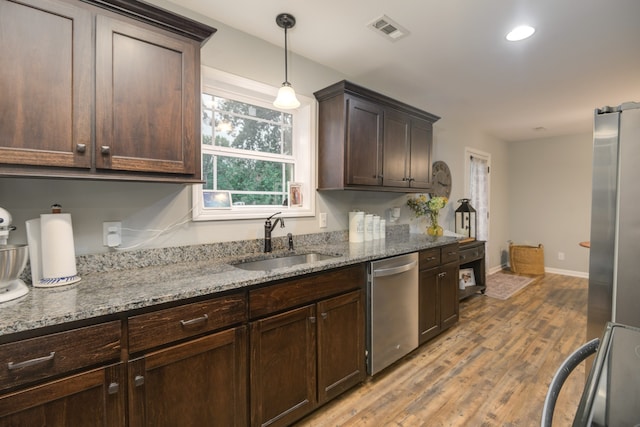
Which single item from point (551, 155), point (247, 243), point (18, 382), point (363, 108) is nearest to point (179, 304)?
point (18, 382)

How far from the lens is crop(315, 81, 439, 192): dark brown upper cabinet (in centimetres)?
239

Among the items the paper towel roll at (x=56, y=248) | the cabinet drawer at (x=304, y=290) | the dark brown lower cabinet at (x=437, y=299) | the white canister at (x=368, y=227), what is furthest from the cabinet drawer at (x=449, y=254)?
the paper towel roll at (x=56, y=248)

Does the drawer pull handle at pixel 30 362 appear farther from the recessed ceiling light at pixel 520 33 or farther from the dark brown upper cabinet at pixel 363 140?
the recessed ceiling light at pixel 520 33

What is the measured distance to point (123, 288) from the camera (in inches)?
50.5

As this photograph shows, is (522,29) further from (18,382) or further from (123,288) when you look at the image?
(18,382)

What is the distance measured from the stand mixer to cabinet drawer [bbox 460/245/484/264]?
383cm

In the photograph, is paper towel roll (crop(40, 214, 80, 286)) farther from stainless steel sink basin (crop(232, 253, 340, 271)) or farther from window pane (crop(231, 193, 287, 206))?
window pane (crop(231, 193, 287, 206))

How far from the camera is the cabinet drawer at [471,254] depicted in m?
3.69

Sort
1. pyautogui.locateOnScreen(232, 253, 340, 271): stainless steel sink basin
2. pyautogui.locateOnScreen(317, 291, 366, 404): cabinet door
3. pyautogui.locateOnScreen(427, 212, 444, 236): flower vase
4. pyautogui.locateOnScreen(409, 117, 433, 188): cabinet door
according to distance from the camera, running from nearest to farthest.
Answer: pyautogui.locateOnScreen(317, 291, 366, 404): cabinet door < pyautogui.locateOnScreen(232, 253, 340, 271): stainless steel sink basin < pyautogui.locateOnScreen(409, 117, 433, 188): cabinet door < pyautogui.locateOnScreen(427, 212, 444, 236): flower vase

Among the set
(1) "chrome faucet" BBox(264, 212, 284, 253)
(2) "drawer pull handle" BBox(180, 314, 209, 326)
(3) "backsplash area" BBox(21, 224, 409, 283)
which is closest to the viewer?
(2) "drawer pull handle" BBox(180, 314, 209, 326)

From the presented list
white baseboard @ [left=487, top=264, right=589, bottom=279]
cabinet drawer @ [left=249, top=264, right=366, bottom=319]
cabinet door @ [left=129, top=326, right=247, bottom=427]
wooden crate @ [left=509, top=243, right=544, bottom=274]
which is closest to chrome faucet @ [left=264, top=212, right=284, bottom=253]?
cabinet drawer @ [left=249, top=264, right=366, bottom=319]

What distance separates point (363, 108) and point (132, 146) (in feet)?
5.67

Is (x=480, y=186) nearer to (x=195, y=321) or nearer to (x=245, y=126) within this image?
(x=245, y=126)

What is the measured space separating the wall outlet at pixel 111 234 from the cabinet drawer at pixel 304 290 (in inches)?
32.0
